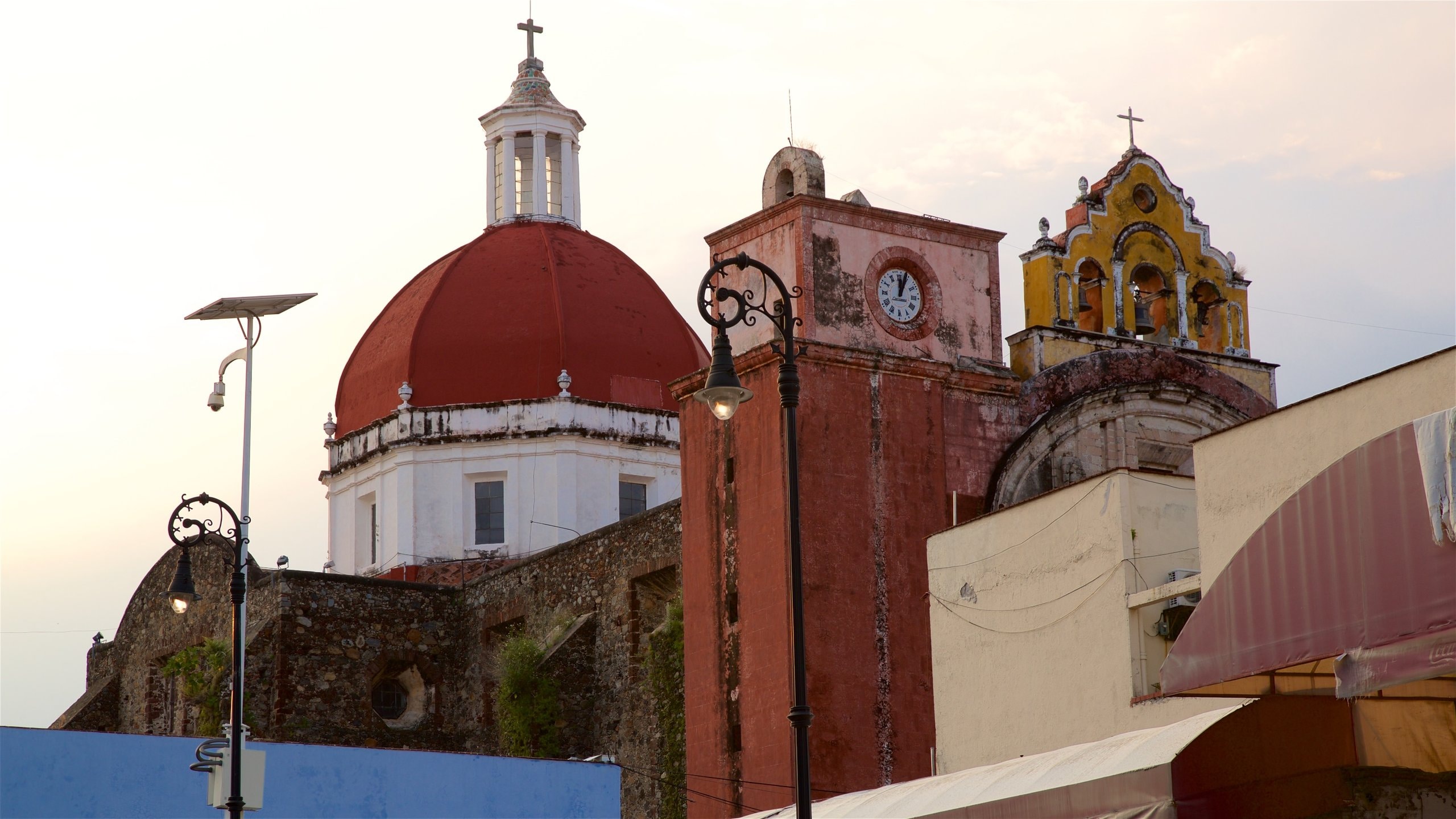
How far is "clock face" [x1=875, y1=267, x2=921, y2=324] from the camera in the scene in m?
23.7

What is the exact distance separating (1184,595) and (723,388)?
5.23 m

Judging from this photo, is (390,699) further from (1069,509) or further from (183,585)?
(1069,509)

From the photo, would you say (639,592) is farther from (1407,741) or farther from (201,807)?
(1407,741)

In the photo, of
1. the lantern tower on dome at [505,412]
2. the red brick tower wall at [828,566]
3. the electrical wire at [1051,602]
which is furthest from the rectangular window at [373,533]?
the electrical wire at [1051,602]

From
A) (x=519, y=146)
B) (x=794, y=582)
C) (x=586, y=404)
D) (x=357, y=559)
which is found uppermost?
(x=519, y=146)

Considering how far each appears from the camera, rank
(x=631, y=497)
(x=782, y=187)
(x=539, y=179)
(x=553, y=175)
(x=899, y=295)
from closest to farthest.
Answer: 1. (x=899, y=295)
2. (x=782, y=187)
3. (x=631, y=497)
4. (x=539, y=179)
5. (x=553, y=175)

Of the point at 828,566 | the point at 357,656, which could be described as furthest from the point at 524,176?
the point at 828,566

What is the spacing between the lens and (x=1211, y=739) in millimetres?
14000

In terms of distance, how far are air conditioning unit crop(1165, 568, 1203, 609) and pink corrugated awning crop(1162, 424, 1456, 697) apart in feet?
9.11

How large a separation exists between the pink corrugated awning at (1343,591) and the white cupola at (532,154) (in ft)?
85.7

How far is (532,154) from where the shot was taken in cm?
3909

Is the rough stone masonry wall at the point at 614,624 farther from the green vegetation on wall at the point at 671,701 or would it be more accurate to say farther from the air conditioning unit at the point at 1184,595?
the air conditioning unit at the point at 1184,595

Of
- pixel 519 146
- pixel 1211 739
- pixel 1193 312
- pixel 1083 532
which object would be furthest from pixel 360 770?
pixel 519 146

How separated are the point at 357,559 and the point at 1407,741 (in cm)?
2346
